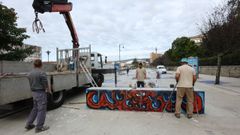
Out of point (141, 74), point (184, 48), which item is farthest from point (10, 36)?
point (184, 48)

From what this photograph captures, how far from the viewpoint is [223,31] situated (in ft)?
51.8

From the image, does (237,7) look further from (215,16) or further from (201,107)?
(201,107)

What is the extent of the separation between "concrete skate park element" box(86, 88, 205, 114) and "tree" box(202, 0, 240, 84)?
36.7 ft

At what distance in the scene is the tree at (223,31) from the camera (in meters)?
15.5

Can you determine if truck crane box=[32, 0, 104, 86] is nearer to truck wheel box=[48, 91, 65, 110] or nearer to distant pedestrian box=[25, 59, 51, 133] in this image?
truck wheel box=[48, 91, 65, 110]

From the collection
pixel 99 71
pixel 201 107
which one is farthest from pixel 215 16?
pixel 201 107

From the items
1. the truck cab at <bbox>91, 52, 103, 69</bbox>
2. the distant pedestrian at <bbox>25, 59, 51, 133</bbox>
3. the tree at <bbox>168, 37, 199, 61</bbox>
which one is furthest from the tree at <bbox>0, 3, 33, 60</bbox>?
the tree at <bbox>168, 37, 199, 61</bbox>

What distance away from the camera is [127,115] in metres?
6.39

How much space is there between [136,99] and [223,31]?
12148mm

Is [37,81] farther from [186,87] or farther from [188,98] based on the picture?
[188,98]

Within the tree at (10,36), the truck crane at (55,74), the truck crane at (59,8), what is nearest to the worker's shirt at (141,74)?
the truck crane at (55,74)

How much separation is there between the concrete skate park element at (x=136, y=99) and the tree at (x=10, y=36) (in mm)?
10861

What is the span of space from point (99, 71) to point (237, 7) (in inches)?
497

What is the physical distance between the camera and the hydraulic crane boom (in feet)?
29.9
